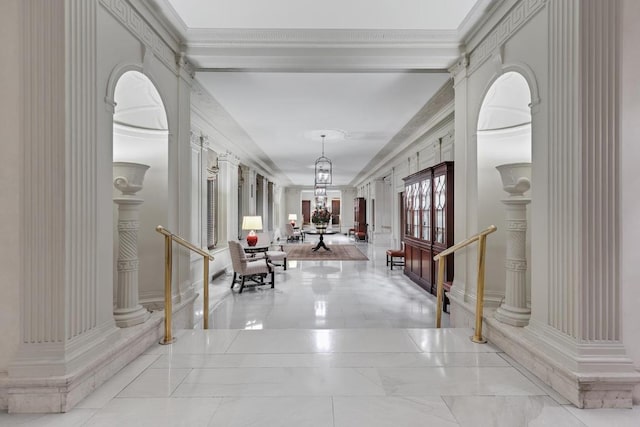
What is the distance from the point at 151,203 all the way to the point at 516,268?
4.13m

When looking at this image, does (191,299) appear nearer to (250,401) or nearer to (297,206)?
(250,401)

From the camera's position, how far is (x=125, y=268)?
3168 mm

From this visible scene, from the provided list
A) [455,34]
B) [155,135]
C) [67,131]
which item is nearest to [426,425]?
[67,131]

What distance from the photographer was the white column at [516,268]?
10.4 feet

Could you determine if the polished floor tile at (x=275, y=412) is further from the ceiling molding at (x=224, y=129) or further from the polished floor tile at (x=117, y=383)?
the ceiling molding at (x=224, y=129)

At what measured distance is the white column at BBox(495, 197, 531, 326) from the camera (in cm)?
316

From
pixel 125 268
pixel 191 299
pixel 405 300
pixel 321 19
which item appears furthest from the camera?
pixel 405 300

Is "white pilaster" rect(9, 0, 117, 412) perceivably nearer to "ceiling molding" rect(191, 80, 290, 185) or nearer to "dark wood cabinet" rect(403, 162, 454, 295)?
"ceiling molding" rect(191, 80, 290, 185)

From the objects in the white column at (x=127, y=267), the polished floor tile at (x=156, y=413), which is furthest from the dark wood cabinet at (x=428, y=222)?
the white column at (x=127, y=267)

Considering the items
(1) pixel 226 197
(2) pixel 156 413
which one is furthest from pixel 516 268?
(1) pixel 226 197

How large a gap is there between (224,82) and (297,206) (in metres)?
19.5

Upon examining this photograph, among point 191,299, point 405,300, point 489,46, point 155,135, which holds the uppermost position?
point 489,46

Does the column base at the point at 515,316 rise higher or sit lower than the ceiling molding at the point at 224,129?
lower

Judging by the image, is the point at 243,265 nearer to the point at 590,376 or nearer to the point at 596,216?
the point at 590,376
